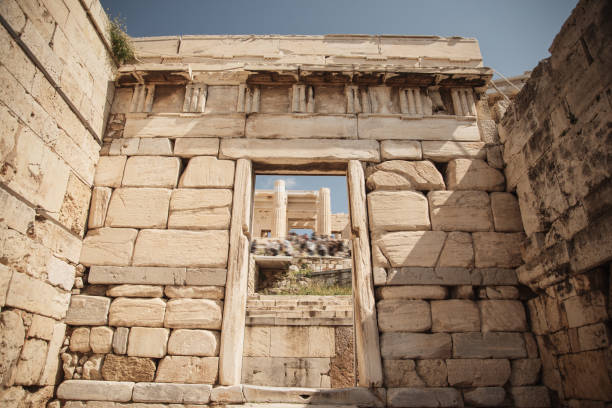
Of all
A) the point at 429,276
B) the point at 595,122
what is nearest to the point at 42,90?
the point at 429,276

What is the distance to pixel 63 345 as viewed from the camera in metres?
4.56

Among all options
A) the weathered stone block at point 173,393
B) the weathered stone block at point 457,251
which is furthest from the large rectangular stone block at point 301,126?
the weathered stone block at point 173,393

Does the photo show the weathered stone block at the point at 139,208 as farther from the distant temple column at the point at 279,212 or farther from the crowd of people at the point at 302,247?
the distant temple column at the point at 279,212

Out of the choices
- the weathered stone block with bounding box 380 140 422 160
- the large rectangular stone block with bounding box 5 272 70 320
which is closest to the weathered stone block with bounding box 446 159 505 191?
the weathered stone block with bounding box 380 140 422 160

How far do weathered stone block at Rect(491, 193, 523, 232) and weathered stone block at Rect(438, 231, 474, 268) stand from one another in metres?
0.49

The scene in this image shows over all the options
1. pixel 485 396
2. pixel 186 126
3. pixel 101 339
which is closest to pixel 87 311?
pixel 101 339

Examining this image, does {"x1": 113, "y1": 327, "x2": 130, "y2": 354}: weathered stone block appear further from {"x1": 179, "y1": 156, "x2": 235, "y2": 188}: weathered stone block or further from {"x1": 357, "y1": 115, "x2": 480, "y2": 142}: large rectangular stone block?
{"x1": 357, "y1": 115, "x2": 480, "y2": 142}: large rectangular stone block

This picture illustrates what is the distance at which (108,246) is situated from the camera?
5023mm

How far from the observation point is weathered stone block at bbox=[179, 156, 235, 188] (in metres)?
5.42

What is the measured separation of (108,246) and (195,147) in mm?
1792

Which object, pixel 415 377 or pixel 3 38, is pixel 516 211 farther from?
pixel 3 38

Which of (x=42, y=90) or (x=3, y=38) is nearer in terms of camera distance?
(x=3, y=38)

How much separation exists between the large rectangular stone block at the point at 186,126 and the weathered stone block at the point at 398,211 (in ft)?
7.42

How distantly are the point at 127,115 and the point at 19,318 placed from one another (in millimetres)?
3216
